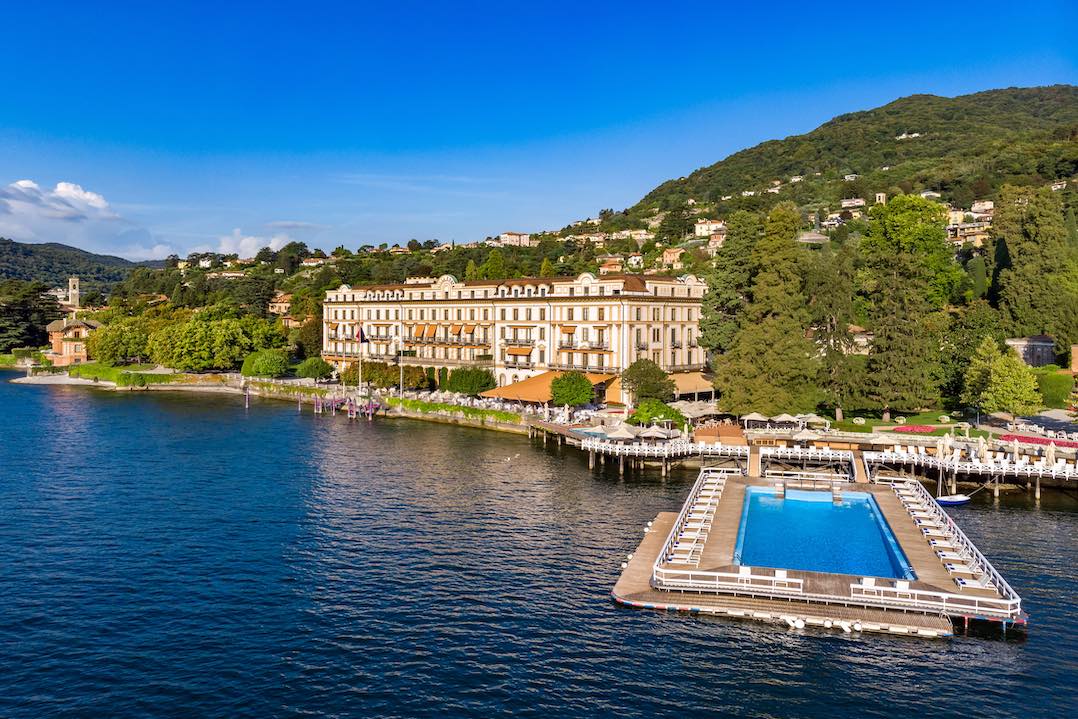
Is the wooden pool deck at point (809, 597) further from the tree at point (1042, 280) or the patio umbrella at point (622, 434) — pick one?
the tree at point (1042, 280)

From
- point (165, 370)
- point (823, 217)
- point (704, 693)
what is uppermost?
point (823, 217)

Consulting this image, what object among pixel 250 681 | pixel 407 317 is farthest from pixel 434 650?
pixel 407 317

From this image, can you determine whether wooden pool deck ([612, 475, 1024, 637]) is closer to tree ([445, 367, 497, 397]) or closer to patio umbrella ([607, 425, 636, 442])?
patio umbrella ([607, 425, 636, 442])

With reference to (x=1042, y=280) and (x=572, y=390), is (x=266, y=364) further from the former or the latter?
(x=1042, y=280)

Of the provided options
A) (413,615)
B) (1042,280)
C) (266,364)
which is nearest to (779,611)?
(413,615)

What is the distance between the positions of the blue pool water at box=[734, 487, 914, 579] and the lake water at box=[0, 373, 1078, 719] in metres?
5.17

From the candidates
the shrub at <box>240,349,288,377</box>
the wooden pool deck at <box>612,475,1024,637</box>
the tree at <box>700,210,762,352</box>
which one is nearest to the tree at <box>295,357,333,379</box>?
the shrub at <box>240,349,288,377</box>

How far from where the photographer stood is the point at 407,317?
349 ft

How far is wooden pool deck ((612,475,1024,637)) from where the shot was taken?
29.8 meters

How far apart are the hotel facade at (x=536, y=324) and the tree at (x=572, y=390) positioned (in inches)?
220

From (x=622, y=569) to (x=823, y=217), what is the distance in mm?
170767

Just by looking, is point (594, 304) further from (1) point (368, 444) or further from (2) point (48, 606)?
(2) point (48, 606)

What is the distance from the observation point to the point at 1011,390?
60875 mm

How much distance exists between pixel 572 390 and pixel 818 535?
3721cm
